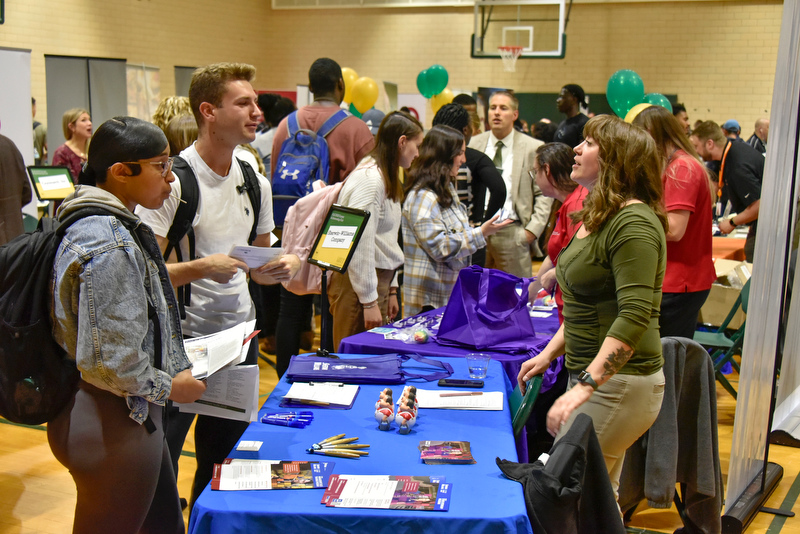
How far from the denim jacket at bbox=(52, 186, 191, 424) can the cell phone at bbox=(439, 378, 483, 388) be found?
0.99 meters

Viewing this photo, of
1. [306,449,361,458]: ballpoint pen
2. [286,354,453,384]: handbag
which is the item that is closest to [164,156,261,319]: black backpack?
[286,354,453,384]: handbag

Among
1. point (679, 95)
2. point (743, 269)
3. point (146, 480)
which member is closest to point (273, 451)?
point (146, 480)

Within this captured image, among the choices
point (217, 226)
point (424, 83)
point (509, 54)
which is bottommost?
point (217, 226)

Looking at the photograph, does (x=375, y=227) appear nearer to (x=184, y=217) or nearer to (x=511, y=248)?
(x=184, y=217)

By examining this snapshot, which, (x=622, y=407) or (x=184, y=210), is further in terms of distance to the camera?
(x=184, y=210)

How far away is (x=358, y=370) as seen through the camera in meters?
2.31

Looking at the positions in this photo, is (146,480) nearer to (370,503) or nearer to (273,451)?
(273,451)

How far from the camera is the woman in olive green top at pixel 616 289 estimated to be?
1807 mm

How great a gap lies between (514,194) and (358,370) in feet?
A: 9.19

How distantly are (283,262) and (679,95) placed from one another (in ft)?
36.1

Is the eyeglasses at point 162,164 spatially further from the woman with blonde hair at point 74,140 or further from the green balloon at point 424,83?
the green balloon at point 424,83

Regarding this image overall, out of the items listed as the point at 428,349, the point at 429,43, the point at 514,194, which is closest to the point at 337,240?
the point at 428,349

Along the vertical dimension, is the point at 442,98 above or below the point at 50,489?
above

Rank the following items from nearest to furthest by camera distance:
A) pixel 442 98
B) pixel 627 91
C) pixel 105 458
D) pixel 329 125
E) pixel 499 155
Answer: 1. pixel 105 458
2. pixel 329 125
3. pixel 499 155
4. pixel 627 91
5. pixel 442 98
